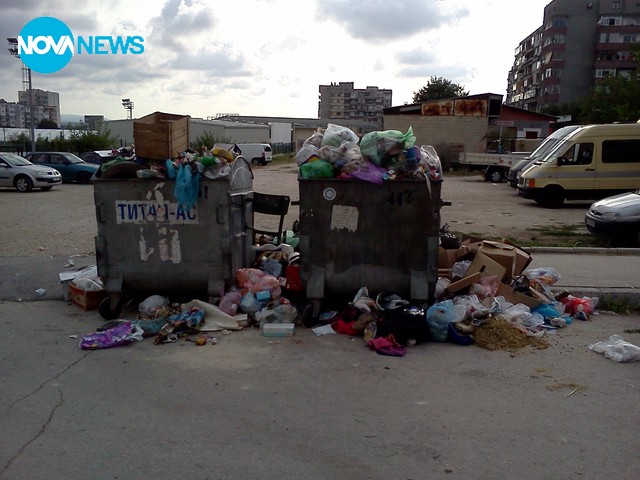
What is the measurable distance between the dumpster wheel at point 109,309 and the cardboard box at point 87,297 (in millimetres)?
326

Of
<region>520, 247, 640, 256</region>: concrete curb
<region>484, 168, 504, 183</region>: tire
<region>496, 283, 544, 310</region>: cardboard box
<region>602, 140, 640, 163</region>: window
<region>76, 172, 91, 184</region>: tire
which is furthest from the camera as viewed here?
<region>484, 168, 504, 183</region>: tire

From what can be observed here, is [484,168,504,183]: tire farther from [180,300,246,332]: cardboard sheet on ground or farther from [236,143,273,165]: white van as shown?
[180,300,246,332]: cardboard sheet on ground

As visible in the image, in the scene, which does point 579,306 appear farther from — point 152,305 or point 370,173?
point 152,305

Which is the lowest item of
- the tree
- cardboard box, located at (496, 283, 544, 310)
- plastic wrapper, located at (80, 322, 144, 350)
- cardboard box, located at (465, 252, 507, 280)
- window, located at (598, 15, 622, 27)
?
plastic wrapper, located at (80, 322, 144, 350)

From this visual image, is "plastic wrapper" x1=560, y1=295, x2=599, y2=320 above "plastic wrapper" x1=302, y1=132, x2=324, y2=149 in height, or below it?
below

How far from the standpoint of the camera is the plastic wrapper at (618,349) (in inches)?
198

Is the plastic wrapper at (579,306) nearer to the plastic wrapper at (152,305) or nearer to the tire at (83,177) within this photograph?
the plastic wrapper at (152,305)

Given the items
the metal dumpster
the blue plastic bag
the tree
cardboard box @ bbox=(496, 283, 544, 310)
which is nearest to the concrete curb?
cardboard box @ bbox=(496, 283, 544, 310)

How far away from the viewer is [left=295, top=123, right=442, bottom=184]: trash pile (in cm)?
594

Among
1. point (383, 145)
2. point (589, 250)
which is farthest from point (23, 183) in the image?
point (589, 250)

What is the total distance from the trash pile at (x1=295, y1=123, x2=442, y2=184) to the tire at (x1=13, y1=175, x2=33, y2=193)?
19.7 m

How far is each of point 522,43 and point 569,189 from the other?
89.9 m

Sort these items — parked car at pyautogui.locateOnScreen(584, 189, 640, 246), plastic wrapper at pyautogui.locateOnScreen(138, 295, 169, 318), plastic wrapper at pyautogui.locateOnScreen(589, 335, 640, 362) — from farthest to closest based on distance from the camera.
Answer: parked car at pyautogui.locateOnScreen(584, 189, 640, 246)
plastic wrapper at pyautogui.locateOnScreen(138, 295, 169, 318)
plastic wrapper at pyautogui.locateOnScreen(589, 335, 640, 362)

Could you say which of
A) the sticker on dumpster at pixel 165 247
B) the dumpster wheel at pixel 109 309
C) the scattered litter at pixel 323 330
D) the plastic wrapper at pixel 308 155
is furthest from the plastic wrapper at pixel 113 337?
the plastic wrapper at pixel 308 155
